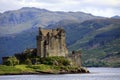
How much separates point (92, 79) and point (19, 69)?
47221 millimetres

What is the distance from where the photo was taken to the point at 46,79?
529 ft

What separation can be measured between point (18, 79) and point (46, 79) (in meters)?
8.49

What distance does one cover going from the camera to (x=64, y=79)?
15925cm

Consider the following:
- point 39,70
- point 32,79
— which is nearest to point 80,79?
point 32,79

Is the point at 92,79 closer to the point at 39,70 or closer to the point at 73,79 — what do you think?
the point at 73,79

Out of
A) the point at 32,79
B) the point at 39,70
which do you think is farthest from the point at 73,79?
the point at 39,70

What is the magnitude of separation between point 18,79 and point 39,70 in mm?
38935


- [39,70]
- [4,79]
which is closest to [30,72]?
[39,70]

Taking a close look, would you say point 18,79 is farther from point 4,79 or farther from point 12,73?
point 12,73

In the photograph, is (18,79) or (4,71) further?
(4,71)

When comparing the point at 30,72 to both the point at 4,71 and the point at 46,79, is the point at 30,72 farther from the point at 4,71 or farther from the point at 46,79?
the point at 46,79

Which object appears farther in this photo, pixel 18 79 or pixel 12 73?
pixel 12 73

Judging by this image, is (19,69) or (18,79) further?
(19,69)

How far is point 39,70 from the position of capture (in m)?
200
